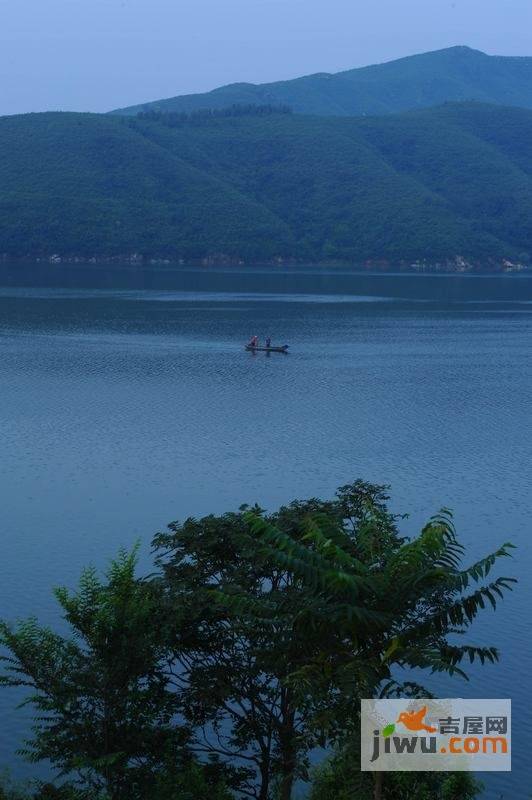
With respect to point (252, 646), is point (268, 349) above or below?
above

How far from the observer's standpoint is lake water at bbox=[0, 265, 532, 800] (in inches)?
1470

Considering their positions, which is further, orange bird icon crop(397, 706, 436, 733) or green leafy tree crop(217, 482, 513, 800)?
orange bird icon crop(397, 706, 436, 733)

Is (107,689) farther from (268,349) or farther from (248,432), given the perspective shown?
(268,349)

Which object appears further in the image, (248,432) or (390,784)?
(248,432)

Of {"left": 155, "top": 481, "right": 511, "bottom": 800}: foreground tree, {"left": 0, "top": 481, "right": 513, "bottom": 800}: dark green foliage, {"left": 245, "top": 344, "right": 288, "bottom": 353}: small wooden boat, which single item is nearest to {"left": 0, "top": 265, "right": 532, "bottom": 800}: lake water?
{"left": 245, "top": 344, "right": 288, "bottom": 353}: small wooden boat

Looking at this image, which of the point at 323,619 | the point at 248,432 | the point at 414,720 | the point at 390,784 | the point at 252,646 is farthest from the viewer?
the point at 248,432

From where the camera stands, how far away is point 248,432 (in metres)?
60.6

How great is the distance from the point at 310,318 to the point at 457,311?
23.8m

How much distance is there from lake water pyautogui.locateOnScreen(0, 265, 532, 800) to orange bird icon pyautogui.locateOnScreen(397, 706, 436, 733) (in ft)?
27.6

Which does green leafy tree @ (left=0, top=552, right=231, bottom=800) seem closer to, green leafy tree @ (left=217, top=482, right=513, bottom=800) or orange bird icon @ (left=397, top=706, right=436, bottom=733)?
green leafy tree @ (left=217, top=482, right=513, bottom=800)

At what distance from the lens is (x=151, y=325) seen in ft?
376

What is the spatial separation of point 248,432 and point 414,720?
4419 cm

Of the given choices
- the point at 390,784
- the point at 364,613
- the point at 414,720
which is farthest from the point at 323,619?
the point at 390,784

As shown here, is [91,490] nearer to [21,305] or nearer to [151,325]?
[151,325]
